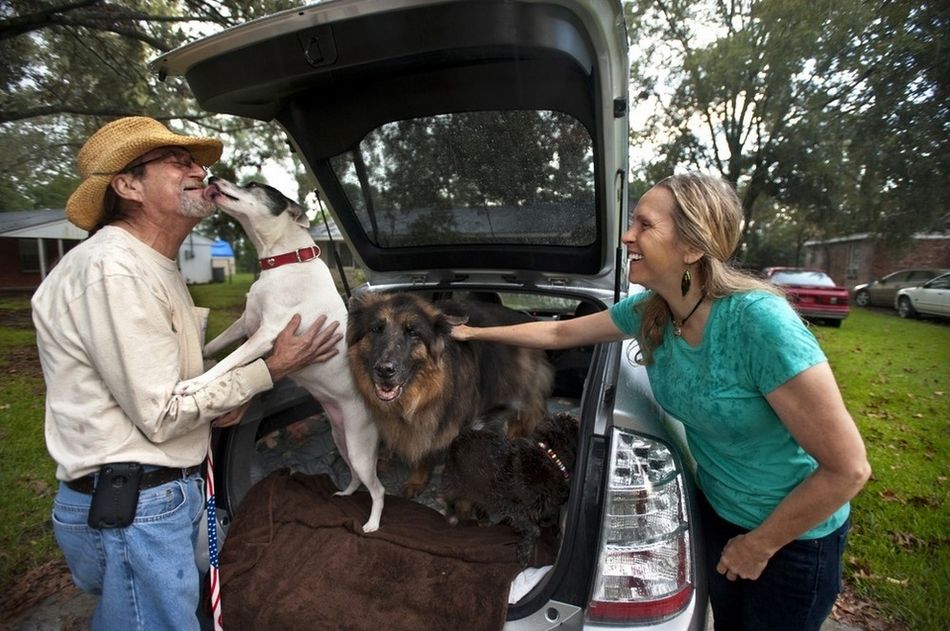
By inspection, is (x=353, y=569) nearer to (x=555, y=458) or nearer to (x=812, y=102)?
(x=555, y=458)

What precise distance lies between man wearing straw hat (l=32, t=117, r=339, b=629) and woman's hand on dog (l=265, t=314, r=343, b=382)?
0.83 ft

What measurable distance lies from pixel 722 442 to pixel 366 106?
2392mm

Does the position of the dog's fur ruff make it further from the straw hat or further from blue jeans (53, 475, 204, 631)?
the straw hat

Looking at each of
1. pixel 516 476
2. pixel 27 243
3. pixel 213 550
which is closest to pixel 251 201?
pixel 213 550

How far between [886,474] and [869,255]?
5.52 metres

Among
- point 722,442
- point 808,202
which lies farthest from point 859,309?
A: point 722,442

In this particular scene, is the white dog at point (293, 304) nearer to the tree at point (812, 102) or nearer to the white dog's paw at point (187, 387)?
the white dog's paw at point (187, 387)

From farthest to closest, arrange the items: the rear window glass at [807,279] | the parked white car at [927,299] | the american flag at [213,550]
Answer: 1. the rear window glass at [807,279]
2. the parked white car at [927,299]
3. the american flag at [213,550]

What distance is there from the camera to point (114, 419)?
163cm

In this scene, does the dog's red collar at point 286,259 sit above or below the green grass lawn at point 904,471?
above

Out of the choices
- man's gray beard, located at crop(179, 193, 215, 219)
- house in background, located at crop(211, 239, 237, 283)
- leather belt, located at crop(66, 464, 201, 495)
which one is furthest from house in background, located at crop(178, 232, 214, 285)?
leather belt, located at crop(66, 464, 201, 495)

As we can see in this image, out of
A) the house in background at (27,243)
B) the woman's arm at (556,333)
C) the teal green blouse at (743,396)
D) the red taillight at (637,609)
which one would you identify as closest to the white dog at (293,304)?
the woman's arm at (556,333)

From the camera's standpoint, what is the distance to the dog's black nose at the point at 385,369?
2436 mm

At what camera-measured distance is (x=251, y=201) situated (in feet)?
7.95
